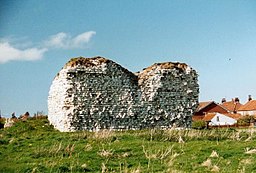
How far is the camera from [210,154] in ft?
44.9

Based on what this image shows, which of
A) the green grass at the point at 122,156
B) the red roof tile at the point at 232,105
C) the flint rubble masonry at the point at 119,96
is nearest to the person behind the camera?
the green grass at the point at 122,156

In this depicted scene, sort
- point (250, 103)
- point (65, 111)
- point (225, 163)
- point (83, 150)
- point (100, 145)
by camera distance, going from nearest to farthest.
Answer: point (225, 163), point (83, 150), point (100, 145), point (65, 111), point (250, 103)

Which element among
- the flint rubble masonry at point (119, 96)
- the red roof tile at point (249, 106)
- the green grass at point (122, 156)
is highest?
the red roof tile at point (249, 106)

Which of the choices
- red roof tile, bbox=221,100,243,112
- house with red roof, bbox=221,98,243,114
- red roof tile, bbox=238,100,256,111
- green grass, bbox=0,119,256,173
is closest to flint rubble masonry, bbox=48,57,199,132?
green grass, bbox=0,119,256,173

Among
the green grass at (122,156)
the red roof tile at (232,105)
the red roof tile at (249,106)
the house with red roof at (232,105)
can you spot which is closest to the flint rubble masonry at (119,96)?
the green grass at (122,156)

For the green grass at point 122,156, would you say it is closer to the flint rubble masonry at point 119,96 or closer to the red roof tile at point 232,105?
the flint rubble masonry at point 119,96

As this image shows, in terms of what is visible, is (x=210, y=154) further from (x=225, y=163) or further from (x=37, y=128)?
(x=37, y=128)

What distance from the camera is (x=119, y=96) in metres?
25.7

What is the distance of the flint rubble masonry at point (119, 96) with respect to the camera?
24797 millimetres

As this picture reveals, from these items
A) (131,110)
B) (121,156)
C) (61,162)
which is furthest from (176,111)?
(61,162)

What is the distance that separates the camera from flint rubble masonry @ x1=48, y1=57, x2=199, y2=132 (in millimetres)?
24797

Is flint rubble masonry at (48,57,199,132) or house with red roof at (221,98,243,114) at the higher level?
house with red roof at (221,98,243,114)

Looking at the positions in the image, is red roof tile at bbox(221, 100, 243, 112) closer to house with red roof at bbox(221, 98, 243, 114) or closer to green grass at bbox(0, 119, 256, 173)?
house with red roof at bbox(221, 98, 243, 114)

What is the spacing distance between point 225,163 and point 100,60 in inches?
597
